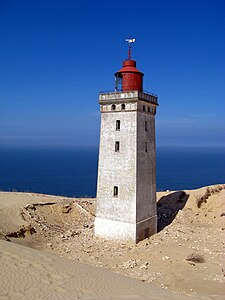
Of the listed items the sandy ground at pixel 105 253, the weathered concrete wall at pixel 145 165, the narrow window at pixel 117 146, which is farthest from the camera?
the narrow window at pixel 117 146

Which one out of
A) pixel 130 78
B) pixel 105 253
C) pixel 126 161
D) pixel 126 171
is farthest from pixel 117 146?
pixel 105 253

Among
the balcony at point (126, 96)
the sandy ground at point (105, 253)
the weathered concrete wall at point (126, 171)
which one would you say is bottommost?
the sandy ground at point (105, 253)

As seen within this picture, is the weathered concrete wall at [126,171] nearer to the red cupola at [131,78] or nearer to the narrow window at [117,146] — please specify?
the narrow window at [117,146]

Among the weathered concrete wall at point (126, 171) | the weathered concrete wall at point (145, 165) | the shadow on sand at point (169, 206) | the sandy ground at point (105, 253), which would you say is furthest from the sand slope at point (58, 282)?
the shadow on sand at point (169, 206)

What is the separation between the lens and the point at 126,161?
1830cm

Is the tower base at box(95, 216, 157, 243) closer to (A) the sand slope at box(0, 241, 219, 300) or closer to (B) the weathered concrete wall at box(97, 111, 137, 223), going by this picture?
(B) the weathered concrete wall at box(97, 111, 137, 223)

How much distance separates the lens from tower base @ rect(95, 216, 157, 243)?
18.0 m

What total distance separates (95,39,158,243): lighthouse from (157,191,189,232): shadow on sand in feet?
10.9

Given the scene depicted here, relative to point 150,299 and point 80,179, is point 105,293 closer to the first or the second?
point 150,299

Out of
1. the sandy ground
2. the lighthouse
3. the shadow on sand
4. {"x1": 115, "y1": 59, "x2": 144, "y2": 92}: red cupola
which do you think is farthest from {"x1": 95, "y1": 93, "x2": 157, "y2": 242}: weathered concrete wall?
the shadow on sand

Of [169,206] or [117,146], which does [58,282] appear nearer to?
[117,146]

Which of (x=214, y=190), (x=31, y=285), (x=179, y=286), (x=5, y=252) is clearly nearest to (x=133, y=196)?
(x=179, y=286)

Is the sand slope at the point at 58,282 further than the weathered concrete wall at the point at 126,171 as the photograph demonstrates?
No

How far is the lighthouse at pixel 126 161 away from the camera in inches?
713
